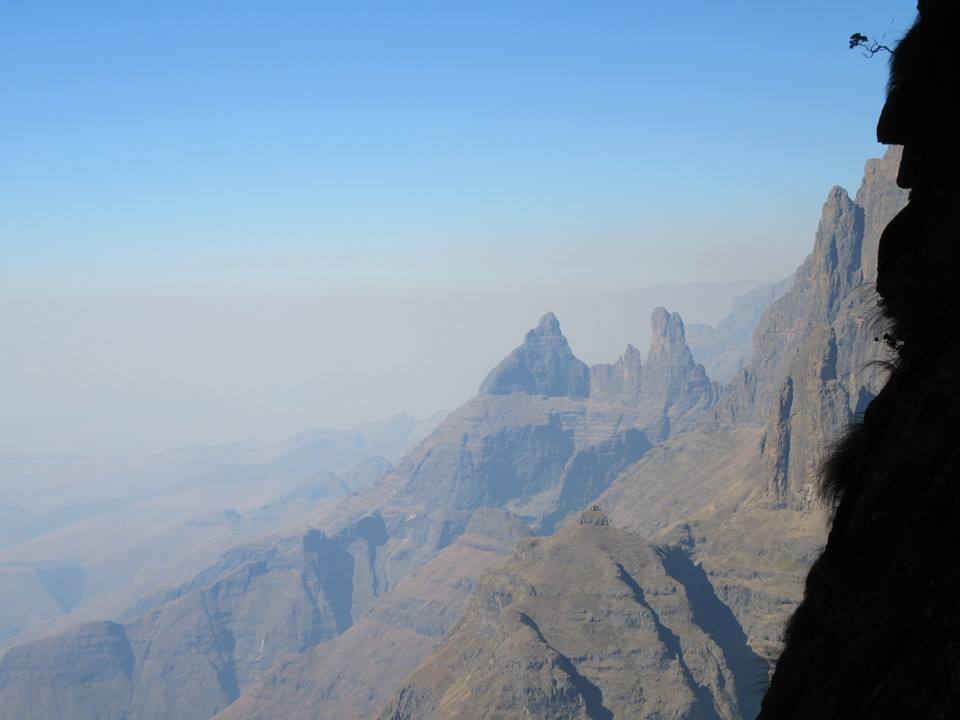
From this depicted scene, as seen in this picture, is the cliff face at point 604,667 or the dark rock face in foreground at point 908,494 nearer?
the dark rock face in foreground at point 908,494

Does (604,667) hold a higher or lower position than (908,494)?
lower

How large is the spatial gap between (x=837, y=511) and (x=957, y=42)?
37.9ft

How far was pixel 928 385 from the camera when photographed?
15.5 metres

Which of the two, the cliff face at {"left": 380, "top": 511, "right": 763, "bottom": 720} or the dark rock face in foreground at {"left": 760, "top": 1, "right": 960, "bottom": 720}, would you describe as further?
the cliff face at {"left": 380, "top": 511, "right": 763, "bottom": 720}

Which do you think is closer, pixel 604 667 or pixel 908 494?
pixel 908 494

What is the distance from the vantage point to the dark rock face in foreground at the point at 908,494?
38.7 ft

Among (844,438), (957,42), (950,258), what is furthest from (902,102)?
(844,438)

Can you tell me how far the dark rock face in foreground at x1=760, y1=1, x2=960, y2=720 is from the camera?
11.8m

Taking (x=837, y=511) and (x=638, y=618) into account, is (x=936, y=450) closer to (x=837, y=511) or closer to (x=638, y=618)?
(x=837, y=511)

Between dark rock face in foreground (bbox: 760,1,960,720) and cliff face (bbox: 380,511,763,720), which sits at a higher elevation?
dark rock face in foreground (bbox: 760,1,960,720)

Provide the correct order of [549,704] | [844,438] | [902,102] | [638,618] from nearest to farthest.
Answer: [844,438] < [902,102] < [549,704] < [638,618]

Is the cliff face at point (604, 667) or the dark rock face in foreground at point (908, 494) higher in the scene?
the dark rock face in foreground at point (908, 494)

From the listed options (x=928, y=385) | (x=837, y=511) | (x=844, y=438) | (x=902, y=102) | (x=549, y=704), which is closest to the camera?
(x=928, y=385)

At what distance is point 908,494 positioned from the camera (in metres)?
14.3
